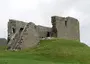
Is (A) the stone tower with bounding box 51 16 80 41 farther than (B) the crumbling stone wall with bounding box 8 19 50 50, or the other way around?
(A) the stone tower with bounding box 51 16 80 41

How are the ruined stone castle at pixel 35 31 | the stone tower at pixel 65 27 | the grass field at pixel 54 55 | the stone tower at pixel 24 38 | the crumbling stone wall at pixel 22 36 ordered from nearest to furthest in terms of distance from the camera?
the grass field at pixel 54 55 < the stone tower at pixel 24 38 < the crumbling stone wall at pixel 22 36 < the ruined stone castle at pixel 35 31 < the stone tower at pixel 65 27

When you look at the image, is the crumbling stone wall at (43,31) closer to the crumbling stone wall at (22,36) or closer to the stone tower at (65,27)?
the stone tower at (65,27)

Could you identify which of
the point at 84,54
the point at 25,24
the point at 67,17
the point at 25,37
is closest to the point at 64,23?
the point at 67,17

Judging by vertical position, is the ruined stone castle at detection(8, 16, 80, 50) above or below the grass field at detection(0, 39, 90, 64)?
above

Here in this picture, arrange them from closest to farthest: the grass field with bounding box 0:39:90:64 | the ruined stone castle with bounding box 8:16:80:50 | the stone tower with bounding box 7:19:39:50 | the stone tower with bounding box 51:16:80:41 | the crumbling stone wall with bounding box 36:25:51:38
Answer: the grass field with bounding box 0:39:90:64 → the stone tower with bounding box 7:19:39:50 → the ruined stone castle with bounding box 8:16:80:50 → the crumbling stone wall with bounding box 36:25:51:38 → the stone tower with bounding box 51:16:80:41

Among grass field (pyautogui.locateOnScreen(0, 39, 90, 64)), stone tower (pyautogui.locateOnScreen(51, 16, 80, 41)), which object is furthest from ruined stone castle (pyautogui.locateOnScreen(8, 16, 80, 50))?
grass field (pyautogui.locateOnScreen(0, 39, 90, 64))

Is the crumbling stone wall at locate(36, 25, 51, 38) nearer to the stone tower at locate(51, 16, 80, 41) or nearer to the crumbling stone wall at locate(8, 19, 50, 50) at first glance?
the stone tower at locate(51, 16, 80, 41)

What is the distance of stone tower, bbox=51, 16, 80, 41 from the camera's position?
6138 centimetres

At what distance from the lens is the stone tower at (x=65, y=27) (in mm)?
61375

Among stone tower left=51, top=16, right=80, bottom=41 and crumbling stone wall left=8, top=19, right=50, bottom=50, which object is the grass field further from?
stone tower left=51, top=16, right=80, bottom=41

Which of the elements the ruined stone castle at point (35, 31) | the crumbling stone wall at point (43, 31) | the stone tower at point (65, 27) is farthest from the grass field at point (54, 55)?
the stone tower at point (65, 27)

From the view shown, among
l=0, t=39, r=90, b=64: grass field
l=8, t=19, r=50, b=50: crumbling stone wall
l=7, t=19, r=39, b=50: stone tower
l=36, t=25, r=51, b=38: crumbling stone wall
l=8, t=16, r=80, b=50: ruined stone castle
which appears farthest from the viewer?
l=36, t=25, r=51, b=38: crumbling stone wall

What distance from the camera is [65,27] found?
63750 millimetres

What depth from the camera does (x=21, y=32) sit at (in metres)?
52.8
